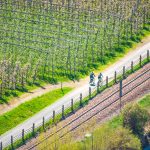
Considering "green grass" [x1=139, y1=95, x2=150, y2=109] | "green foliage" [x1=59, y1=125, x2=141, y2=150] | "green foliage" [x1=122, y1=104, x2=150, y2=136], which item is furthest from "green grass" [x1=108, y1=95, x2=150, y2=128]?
"green foliage" [x1=59, y1=125, x2=141, y2=150]

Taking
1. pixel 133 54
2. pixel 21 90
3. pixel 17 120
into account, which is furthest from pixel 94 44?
pixel 17 120

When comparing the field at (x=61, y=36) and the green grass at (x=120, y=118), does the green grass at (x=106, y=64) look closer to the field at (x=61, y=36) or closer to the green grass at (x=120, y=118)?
the field at (x=61, y=36)

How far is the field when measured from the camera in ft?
321

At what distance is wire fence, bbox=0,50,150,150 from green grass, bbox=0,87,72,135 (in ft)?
6.81

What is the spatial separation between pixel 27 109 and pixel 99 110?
9109mm

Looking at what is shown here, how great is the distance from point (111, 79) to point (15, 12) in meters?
26.8

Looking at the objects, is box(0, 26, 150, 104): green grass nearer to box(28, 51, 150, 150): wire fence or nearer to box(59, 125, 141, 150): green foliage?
box(28, 51, 150, 150): wire fence

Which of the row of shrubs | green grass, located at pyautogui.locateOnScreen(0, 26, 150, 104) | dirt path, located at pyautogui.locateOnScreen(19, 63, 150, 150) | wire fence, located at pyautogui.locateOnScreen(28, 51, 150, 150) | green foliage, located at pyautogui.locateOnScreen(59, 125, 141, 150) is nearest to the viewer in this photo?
green foliage, located at pyautogui.locateOnScreen(59, 125, 141, 150)

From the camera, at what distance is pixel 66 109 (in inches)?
3465

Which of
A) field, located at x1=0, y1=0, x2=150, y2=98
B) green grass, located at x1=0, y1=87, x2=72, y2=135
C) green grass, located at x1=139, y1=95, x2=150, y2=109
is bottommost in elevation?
green grass, located at x1=0, y1=87, x2=72, y2=135

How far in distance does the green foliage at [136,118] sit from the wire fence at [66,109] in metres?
8.61

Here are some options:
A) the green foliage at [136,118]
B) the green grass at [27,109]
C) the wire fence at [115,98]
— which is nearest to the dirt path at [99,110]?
the wire fence at [115,98]

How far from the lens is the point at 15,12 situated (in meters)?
116

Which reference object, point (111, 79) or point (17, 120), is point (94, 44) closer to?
point (111, 79)
